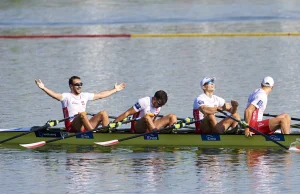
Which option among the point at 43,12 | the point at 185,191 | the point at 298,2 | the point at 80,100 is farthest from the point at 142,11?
the point at 185,191

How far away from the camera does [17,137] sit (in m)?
25.0

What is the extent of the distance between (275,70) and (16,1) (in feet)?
133

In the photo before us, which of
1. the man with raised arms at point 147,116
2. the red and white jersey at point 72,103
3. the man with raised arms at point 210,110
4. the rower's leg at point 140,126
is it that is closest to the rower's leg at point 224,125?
the man with raised arms at point 210,110

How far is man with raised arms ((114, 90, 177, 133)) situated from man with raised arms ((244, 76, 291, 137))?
1734 millimetres

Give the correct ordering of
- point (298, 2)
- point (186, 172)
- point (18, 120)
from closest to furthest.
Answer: point (186, 172) → point (18, 120) → point (298, 2)

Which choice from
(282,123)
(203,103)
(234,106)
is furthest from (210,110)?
(282,123)

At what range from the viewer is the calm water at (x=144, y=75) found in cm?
2145

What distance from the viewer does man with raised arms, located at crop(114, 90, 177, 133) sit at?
24156 millimetres

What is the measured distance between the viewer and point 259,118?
77.9 ft

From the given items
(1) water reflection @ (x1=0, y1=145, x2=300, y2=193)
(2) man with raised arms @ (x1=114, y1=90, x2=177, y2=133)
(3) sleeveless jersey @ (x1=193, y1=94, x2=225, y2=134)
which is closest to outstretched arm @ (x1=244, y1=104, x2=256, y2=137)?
(1) water reflection @ (x1=0, y1=145, x2=300, y2=193)

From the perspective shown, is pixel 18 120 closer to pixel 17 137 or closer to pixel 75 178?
pixel 17 137

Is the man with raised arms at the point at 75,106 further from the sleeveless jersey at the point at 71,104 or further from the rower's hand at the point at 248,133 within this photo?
the rower's hand at the point at 248,133

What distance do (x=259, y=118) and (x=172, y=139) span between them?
1.94m

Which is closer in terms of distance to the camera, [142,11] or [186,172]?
[186,172]
